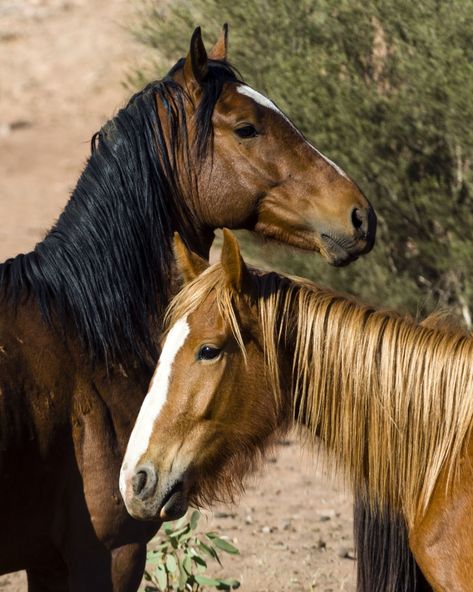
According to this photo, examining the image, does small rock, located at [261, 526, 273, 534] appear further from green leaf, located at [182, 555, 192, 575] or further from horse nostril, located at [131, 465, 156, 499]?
horse nostril, located at [131, 465, 156, 499]

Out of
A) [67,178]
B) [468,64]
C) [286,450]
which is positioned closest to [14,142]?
[67,178]

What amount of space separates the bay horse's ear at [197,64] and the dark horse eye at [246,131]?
0.68ft

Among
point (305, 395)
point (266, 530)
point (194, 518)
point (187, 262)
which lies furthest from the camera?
point (266, 530)

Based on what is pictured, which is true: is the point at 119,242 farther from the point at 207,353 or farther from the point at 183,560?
the point at 183,560

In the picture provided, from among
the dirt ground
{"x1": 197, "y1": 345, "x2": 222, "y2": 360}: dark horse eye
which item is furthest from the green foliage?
{"x1": 197, "y1": 345, "x2": 222, "y2": 360}: dark horse eye

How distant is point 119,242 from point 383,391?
107 cm

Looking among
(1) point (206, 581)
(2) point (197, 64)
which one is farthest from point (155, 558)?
(2) point (197, 64)

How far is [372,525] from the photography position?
12.6 ft

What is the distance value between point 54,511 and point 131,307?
27.5 inches

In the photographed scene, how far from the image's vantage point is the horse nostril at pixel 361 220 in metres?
3.82

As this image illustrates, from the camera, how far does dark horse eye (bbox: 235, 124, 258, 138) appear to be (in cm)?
384

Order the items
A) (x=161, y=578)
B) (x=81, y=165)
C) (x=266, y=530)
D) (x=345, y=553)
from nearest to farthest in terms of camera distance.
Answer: (x=161, y=578) < (x=345, y=553) < (x=266, y=530) < (x=81, y=165)

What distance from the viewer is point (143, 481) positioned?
10.1ft

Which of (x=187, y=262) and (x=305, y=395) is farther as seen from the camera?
(x=187, y=262)
